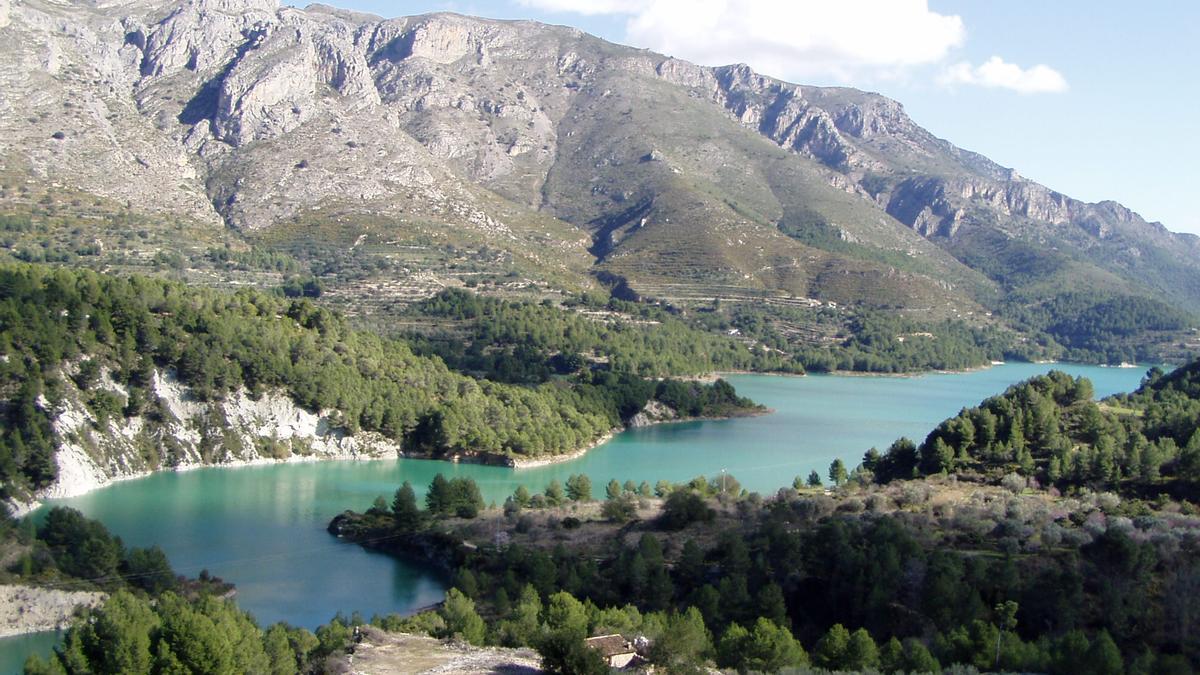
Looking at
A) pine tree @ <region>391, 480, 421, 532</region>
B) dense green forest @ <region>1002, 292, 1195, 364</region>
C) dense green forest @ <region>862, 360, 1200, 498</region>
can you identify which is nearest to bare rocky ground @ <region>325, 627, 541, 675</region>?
pine tree @ <region>391, 480, 421, 532</region>

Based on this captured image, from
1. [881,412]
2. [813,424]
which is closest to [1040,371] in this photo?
[881,412]

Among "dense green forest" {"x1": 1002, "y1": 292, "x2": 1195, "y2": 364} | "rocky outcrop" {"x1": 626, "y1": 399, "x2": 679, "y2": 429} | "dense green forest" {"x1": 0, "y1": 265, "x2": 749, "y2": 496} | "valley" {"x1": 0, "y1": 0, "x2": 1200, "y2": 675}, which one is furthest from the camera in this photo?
"dense green forest" {"x1": 1002, "y1": 292, "x2": 1195, "y2": 364}

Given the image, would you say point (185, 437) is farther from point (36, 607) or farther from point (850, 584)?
point (850, 584)

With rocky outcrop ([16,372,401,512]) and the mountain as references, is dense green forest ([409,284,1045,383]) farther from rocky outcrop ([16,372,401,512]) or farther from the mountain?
rocky outcrop ([16,372,401,512])

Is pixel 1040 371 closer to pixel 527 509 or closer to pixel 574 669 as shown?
pixel 527 509

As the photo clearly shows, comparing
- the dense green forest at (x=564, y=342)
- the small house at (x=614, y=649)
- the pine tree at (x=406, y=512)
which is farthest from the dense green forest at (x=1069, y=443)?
the dense green forest at (x=564, y=342)

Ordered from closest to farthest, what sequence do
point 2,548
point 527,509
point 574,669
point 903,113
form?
point 574,669 → point 2,548 → point 527,509 → point 903,113
